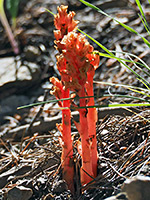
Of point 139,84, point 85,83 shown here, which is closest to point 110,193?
point 85,83

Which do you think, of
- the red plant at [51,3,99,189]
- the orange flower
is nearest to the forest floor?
the red plant at [51,3,99,189]

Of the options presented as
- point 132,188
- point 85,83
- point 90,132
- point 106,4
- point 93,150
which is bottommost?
point 132,188

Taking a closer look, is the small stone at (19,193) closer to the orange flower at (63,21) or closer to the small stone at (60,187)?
the small stone at (60,187)

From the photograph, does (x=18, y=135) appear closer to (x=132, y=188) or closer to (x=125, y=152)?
(x=125, y=152)

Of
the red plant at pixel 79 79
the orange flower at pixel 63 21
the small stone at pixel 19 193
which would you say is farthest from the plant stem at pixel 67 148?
the orange flower at pixel 63 21

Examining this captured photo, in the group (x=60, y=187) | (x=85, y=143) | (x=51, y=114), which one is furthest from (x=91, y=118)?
(x=51, y=114)

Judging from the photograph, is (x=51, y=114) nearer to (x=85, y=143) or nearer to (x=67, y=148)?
(x=67, y=148)
